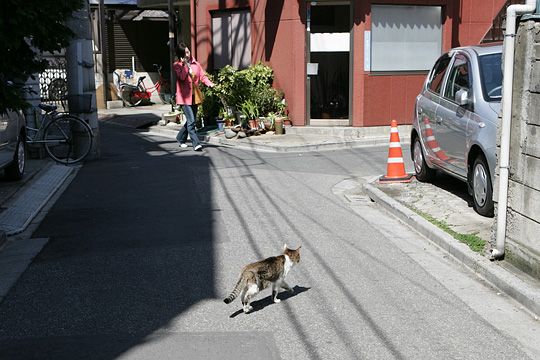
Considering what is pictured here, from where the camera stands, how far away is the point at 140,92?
26.5m

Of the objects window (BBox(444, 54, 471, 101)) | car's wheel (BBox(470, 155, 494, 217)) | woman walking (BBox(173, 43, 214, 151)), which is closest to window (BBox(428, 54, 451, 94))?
window (BBox(444, 54, 471, 101))

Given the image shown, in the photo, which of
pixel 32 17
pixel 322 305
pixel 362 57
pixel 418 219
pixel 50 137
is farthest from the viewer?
pixel 362 57

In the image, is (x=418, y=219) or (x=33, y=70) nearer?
(x=33, y=70)

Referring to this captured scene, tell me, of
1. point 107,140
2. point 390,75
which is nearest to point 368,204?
point 390,75

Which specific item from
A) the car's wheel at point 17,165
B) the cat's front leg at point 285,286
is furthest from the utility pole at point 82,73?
the cat's front leg at point 285,286

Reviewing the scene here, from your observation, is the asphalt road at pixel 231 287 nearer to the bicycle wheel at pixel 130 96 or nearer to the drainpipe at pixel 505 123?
the drainpipe at pixel 505 123

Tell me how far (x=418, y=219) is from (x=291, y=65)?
937 centimetres

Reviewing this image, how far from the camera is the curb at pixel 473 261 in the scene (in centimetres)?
582

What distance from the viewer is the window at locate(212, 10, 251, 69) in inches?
734

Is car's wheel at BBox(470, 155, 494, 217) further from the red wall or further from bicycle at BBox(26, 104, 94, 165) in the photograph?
the red wall

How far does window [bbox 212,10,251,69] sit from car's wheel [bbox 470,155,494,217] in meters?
11.1

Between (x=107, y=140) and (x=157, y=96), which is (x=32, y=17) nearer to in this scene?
(x=107, y=140)

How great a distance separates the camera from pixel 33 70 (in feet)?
24.2

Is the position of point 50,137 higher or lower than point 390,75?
lower
